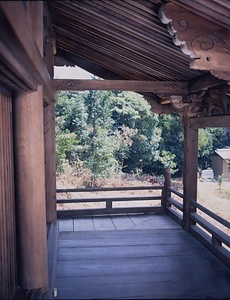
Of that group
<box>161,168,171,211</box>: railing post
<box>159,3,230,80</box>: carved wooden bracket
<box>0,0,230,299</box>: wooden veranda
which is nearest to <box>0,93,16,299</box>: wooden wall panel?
<box>0,0,230,299</box>: wooden veranda

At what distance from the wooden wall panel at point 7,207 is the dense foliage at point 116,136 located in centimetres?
899

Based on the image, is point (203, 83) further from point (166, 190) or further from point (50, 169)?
point (166, 190)

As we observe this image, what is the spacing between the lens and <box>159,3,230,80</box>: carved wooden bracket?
2326mm

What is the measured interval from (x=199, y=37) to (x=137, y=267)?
2.61 m

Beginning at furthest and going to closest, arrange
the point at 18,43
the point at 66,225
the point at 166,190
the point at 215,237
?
the point at 166,190 < the point at 66,225 < the point at 215,237 < the point at 18,43

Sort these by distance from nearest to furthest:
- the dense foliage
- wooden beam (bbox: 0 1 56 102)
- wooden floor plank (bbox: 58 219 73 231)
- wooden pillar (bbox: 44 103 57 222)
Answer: wooden beam (bbox: 0 1 56 102) → wooden pillar (bbox: 44 103 57 222) → wooden floor plank (bbox: 58 219 73 231) → the dense foliage

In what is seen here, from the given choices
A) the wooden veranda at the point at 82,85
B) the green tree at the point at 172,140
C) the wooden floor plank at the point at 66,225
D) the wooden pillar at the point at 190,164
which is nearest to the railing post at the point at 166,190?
the wooden pillar at the point at 190,164

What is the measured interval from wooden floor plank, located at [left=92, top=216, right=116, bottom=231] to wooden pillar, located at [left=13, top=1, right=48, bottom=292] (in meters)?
2.82

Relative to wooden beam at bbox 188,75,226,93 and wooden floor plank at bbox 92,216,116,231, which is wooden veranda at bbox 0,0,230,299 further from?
wooden floor plank at bbox 92,216,116,231

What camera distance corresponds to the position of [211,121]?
4199mm

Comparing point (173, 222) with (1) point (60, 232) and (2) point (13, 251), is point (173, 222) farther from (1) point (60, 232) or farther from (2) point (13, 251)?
(2) point (13, 251)

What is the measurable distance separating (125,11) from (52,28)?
1.64m

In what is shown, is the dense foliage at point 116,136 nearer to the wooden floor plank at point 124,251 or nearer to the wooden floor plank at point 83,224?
the wooden floor plank at point 83,224

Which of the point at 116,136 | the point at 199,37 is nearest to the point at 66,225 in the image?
the point at 199,37
